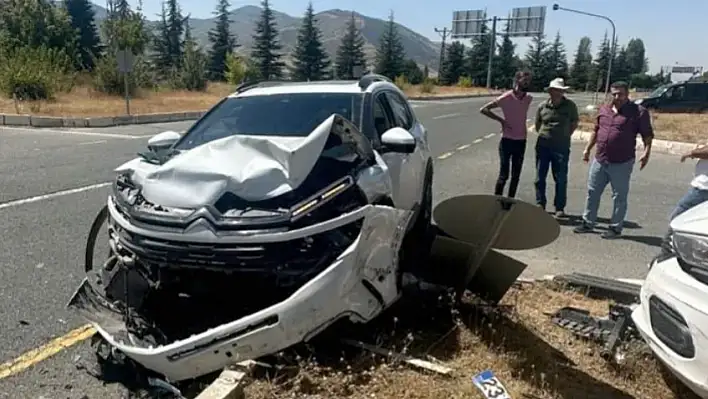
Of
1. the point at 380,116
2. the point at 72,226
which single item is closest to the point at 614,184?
the point at 380,116

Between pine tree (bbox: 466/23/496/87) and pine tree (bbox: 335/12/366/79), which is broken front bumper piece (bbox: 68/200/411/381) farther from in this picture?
pine tree (bbox: 466/23/496/87)

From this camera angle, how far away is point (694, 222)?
105 inches

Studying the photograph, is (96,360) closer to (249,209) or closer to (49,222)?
(249,209)

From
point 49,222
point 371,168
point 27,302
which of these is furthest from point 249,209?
point 49,222

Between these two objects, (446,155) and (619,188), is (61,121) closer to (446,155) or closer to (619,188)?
(446,155)

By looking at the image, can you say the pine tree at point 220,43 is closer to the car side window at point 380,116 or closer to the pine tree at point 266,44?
the pine tree at point 266,44

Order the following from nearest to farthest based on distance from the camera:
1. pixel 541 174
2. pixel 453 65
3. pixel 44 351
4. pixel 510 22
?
pixel 44 351 < pixel 541 174 < pixel 510 22 < pixel 453 65

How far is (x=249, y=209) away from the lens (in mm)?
2863

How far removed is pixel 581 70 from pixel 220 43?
53.0 meters

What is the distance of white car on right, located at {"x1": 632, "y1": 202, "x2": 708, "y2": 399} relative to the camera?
2.38m

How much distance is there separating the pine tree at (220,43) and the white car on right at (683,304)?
194 ft

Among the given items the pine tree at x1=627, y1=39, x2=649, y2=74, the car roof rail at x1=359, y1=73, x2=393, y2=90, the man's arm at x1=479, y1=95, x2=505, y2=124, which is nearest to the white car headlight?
the car roof rail at x1=359, y1=73, x2=393, y2=90

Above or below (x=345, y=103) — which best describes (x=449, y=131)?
below

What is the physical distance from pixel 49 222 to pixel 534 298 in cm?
495
